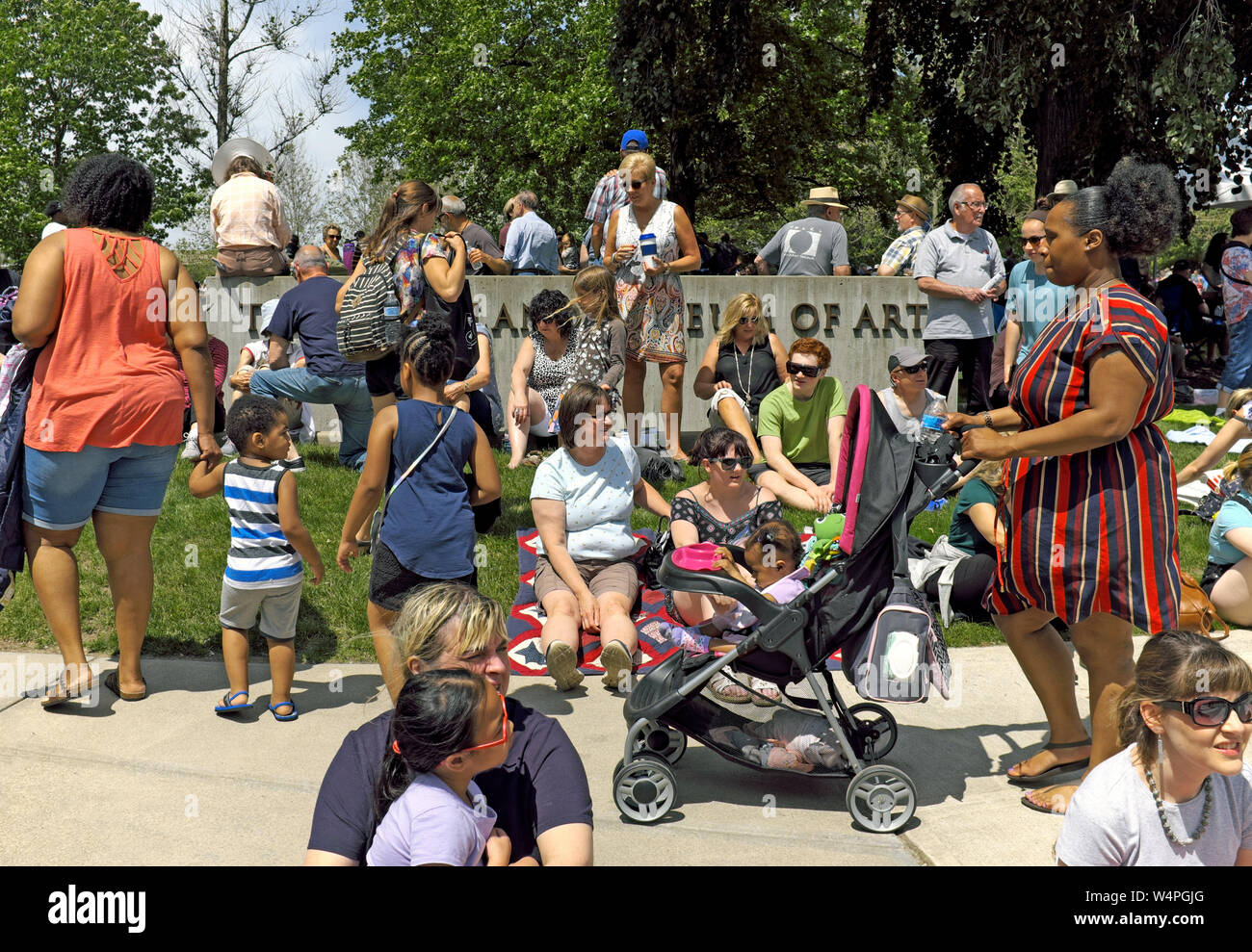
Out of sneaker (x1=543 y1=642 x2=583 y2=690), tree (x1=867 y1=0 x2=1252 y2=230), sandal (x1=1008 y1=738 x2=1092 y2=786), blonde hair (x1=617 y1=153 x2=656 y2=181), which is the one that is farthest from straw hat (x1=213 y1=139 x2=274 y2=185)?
tree (x1=867 y1=0 x2=1252 y2=230)

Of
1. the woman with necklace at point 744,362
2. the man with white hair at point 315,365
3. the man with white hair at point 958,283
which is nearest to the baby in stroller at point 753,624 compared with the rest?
the woman with necklace at point 744,362

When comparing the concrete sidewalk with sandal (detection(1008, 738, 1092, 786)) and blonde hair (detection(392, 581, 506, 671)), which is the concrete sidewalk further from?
blonde hair (detection(392, 581, 506, 671))

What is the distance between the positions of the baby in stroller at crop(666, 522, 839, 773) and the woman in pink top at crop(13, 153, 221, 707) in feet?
6.97

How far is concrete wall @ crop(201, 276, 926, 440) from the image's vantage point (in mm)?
9984

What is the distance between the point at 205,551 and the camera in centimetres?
677

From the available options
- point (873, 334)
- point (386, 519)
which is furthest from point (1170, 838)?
point (873, 334)

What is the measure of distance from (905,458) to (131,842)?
2.78m

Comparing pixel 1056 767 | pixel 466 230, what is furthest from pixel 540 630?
pixel 466 230

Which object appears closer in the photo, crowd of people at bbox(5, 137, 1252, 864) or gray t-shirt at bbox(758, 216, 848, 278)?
crowd of people at bbox(5, 137, 1252, 864)

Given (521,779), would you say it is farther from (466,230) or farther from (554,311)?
(466,230)

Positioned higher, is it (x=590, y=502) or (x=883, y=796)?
(x=590, y=502)

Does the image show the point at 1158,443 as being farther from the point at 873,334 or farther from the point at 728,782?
the point at 873,334

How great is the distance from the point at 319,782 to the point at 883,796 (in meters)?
1.93

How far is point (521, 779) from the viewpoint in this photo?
9.00 feet
